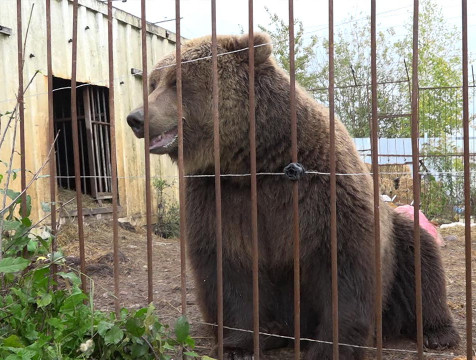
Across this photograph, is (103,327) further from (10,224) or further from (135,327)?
(10,224)

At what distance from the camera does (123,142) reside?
880 cm

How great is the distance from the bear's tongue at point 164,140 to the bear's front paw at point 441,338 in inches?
76.9

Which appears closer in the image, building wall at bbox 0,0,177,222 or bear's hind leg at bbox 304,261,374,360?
bear's hind leg at bbox 304,261,374,360

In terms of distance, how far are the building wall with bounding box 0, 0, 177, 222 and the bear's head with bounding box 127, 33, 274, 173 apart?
129 inches

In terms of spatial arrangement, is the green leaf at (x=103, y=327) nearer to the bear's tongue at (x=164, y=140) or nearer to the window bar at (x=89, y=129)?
the bear's tongue at (x=164, y=140)

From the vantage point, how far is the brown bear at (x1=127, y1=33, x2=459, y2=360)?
2.70 metres

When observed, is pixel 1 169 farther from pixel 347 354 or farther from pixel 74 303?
pixel 347 354

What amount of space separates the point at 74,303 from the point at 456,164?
9501 millimetres

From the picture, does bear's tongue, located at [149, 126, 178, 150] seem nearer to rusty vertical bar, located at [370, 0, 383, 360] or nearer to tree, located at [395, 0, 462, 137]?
rusty vertical bar, located at [370, 0, 383, 360]

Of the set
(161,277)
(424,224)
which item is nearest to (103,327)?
(161,277)

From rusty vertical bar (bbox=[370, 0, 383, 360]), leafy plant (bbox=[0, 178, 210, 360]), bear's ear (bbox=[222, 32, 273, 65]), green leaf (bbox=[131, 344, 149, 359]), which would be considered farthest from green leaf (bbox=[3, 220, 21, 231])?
rusty vertical bar (bbox=[370, 0, 383, 360])

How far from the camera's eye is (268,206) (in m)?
2.78

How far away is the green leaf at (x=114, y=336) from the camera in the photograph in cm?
229

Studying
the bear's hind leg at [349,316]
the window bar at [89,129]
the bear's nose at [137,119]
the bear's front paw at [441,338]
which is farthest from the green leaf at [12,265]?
the window bar at [89,129]
